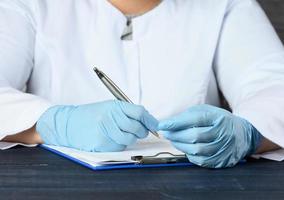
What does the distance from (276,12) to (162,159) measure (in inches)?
47.1

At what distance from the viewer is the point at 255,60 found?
1560mm

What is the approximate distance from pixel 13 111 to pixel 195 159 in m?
0.44

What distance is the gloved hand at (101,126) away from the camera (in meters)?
1.11

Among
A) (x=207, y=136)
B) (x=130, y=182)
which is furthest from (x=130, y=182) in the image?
(x=207, y=136)

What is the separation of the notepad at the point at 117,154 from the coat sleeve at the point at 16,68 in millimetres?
91

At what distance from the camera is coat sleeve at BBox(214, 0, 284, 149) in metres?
1.38

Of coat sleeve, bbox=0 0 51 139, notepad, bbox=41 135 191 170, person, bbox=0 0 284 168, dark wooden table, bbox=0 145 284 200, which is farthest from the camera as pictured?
person, bbox=0 0 284 168

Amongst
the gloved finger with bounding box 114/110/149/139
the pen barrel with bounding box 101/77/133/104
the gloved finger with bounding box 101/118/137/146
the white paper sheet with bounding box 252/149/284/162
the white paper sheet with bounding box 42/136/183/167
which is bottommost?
the white paper sheet with bounding box 252/149/284/162

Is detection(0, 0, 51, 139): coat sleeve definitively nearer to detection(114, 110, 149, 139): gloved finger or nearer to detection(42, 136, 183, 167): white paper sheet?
detection(42, 136, 183, 167): white paper sheet

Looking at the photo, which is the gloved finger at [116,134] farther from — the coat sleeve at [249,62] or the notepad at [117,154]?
the coat sleeve at [249,62]

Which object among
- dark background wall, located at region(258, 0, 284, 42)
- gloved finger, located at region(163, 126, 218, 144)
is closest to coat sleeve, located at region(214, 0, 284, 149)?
gloved finger, located at region(163, 126, 218, 144)

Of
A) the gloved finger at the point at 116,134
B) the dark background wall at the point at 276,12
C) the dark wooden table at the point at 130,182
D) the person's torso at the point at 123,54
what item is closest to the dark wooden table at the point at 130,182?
the dark wooden table at the point at 130,182

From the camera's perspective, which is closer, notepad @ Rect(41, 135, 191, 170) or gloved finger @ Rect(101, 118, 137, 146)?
notepad @ Rect(41, 135, 191, 170)

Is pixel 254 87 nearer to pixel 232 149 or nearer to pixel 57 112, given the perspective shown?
pixel 232 149
